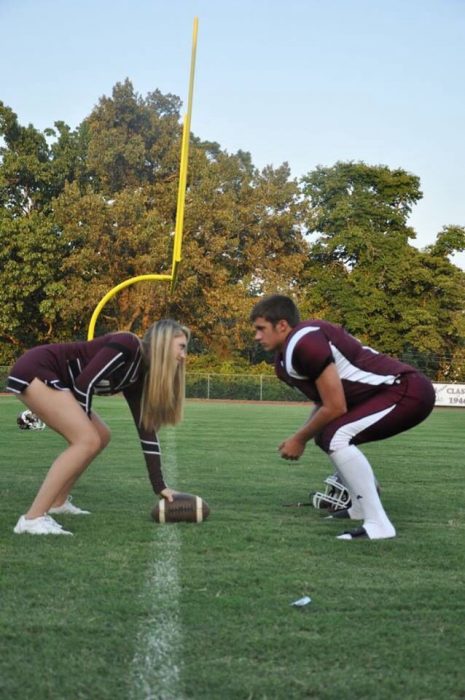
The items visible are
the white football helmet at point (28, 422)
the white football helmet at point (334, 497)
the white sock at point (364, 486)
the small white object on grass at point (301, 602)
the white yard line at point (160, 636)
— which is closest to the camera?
the white yard line at point (160, 636)

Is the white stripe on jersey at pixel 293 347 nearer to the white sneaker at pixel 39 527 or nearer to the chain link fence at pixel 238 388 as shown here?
the white sneaker at pixel 39 527

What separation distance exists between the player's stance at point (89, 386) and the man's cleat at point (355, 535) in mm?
1132

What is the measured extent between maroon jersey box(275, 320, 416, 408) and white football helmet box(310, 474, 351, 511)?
3.30ft

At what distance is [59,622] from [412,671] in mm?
1227

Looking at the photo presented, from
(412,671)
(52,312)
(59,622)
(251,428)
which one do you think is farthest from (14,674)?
(52,312)

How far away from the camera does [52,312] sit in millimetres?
39094

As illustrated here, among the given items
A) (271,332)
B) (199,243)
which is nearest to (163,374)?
(271,332)

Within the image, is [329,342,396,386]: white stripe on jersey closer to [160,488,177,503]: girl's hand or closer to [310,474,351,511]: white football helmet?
[310,474,351,511]: white football helmet

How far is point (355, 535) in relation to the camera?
188 inches

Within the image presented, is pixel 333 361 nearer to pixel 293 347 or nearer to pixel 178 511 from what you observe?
pixel 293 347

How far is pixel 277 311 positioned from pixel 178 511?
143cm

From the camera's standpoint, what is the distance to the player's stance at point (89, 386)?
4734mm

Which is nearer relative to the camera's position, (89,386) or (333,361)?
(333,361)

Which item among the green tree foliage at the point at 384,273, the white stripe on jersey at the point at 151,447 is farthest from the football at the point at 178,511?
the green tree foliage at the point at 384,273
